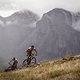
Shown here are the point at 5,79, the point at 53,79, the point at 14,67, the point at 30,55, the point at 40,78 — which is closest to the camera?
the point at 53,79

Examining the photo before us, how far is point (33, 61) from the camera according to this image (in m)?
40.4

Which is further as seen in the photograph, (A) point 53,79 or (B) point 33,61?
(B) point 33,61

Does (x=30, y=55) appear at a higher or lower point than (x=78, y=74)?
higher

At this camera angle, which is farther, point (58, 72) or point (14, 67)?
point (14, 67)

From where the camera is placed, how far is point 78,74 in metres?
17.2

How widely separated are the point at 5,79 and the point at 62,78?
4.55 m

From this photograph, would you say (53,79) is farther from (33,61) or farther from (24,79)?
(33,61)

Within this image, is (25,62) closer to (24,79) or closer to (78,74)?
Answer: (24,79)

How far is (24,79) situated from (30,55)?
1932 cm

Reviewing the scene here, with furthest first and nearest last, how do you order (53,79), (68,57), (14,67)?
(14,67) < (68,57) < (53,79)

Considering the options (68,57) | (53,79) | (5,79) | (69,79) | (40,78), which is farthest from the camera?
(68,57)

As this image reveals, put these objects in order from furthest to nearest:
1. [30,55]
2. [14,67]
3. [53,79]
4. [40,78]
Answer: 1. [30,55]
2. [14,67]
3. [40,78]
4. [53,79]

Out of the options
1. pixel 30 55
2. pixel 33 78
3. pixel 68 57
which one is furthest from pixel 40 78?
pixel 30 55

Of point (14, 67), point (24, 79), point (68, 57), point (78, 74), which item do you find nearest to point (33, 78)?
point (24, 79)
